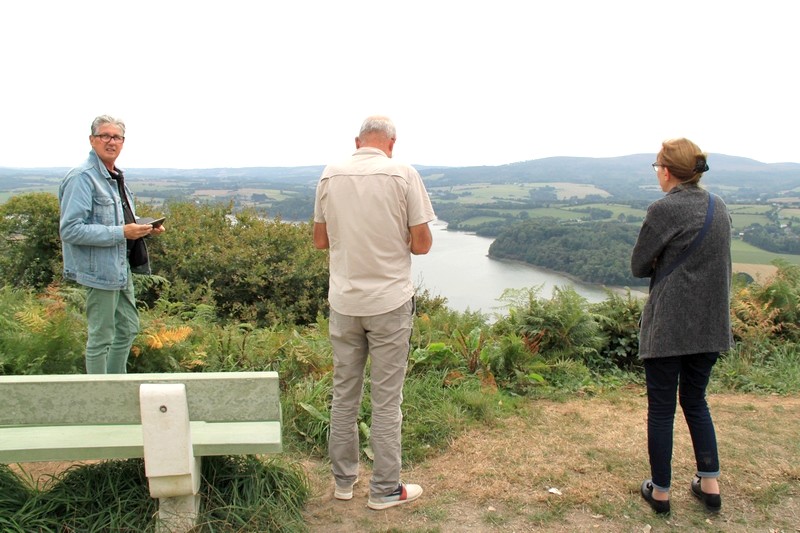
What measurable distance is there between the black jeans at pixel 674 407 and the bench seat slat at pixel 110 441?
189 cm

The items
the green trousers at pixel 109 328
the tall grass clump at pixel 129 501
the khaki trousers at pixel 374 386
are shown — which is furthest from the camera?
the green trousers at pixel 109 328

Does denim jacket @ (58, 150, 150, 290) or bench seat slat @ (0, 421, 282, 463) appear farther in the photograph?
denim jacket @ (58, 150, 150, 290)

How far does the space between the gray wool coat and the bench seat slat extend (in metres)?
1.94

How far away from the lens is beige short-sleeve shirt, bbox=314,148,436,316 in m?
3.00

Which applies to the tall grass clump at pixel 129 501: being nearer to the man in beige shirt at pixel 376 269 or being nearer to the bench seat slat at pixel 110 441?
the bench seat slat at pixel 110 441

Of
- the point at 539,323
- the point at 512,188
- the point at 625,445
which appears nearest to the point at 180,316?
the point at 539,323

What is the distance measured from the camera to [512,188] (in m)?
41.4

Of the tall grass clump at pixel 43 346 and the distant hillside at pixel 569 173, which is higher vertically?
the distant hillside at pixel 569 173

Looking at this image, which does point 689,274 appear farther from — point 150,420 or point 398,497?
point 150,420

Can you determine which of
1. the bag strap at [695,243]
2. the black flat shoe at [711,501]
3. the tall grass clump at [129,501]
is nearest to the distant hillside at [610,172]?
the black flat shoe at [711,501]

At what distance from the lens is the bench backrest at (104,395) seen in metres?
2.62

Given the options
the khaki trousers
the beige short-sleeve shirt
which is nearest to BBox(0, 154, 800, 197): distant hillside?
the khaki trousers

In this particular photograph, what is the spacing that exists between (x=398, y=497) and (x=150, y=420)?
4.58ft

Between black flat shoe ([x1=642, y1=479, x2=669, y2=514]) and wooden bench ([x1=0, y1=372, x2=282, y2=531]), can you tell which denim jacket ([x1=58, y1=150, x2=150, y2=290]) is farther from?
black flat shoe ([x1=642, y1=479, x2=669, y2=514])
